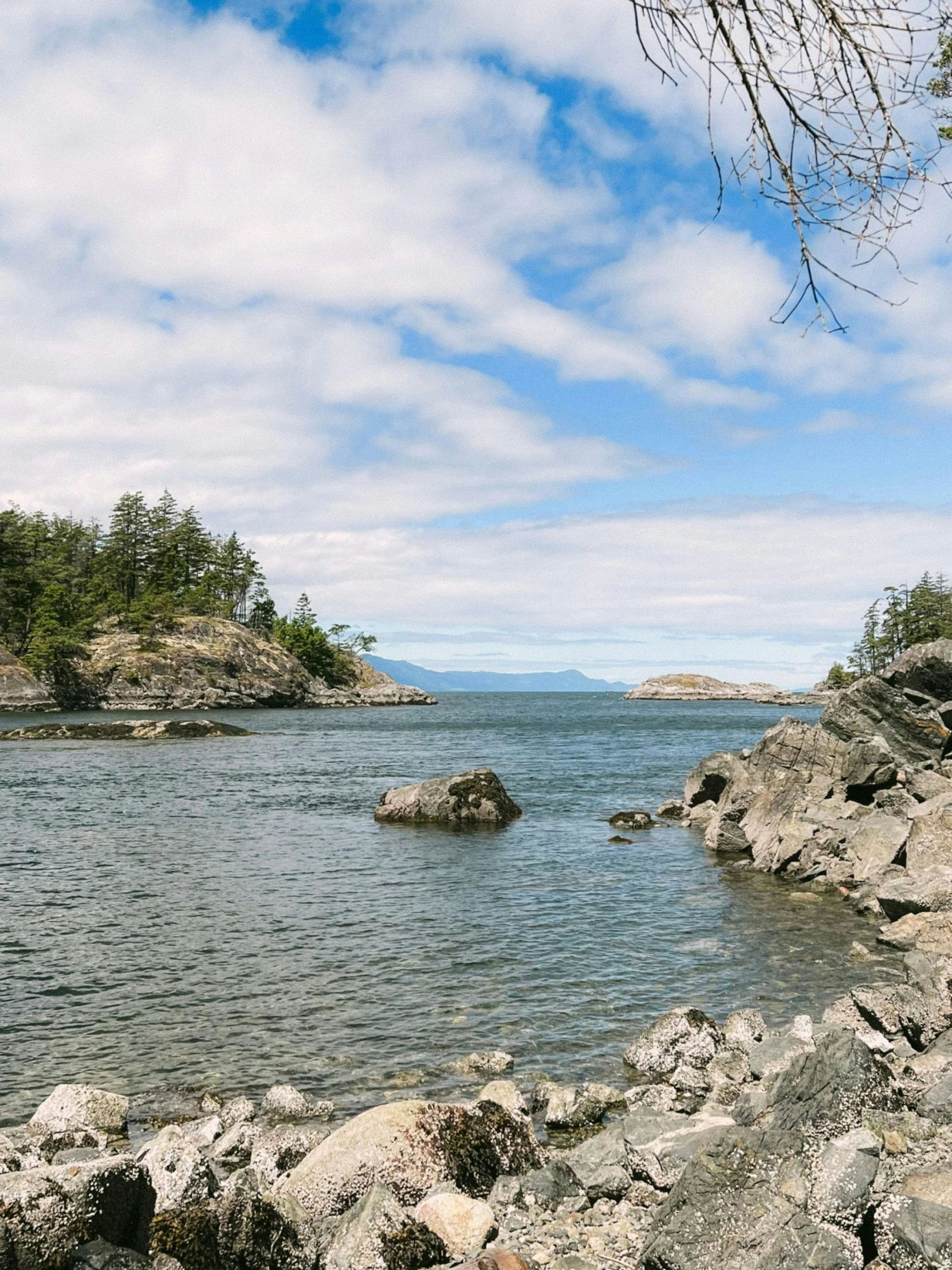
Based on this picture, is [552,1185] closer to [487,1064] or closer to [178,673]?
[487,1064]

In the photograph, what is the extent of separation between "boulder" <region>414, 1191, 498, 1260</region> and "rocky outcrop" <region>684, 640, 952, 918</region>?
15920 mm

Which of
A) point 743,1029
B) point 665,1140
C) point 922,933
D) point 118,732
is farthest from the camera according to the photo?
point 118,732

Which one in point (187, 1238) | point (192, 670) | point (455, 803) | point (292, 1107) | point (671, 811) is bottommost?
point (292, 1107)

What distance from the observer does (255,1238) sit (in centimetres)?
755

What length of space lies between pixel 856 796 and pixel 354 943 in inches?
739

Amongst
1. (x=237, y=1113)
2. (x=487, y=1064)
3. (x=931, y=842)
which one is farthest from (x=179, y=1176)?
(x=931, y=842)

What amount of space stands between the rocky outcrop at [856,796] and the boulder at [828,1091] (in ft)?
40.4

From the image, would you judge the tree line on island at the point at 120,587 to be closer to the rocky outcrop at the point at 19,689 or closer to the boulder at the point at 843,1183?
the rocky outcrop at the point at 19,689

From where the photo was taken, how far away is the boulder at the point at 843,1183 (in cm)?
695

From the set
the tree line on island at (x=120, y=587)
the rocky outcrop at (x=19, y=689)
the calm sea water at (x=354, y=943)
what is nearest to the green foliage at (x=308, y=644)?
the tree line on island at (x=120, y=587)

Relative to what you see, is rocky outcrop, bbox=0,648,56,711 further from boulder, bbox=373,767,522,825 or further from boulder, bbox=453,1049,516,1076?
boulder, bbox=453,1049,516,1076

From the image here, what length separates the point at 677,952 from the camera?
20078 millimetres

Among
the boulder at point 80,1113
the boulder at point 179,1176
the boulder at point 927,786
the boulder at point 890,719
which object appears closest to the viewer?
the boulder at point 179,1176

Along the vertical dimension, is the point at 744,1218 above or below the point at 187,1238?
above
